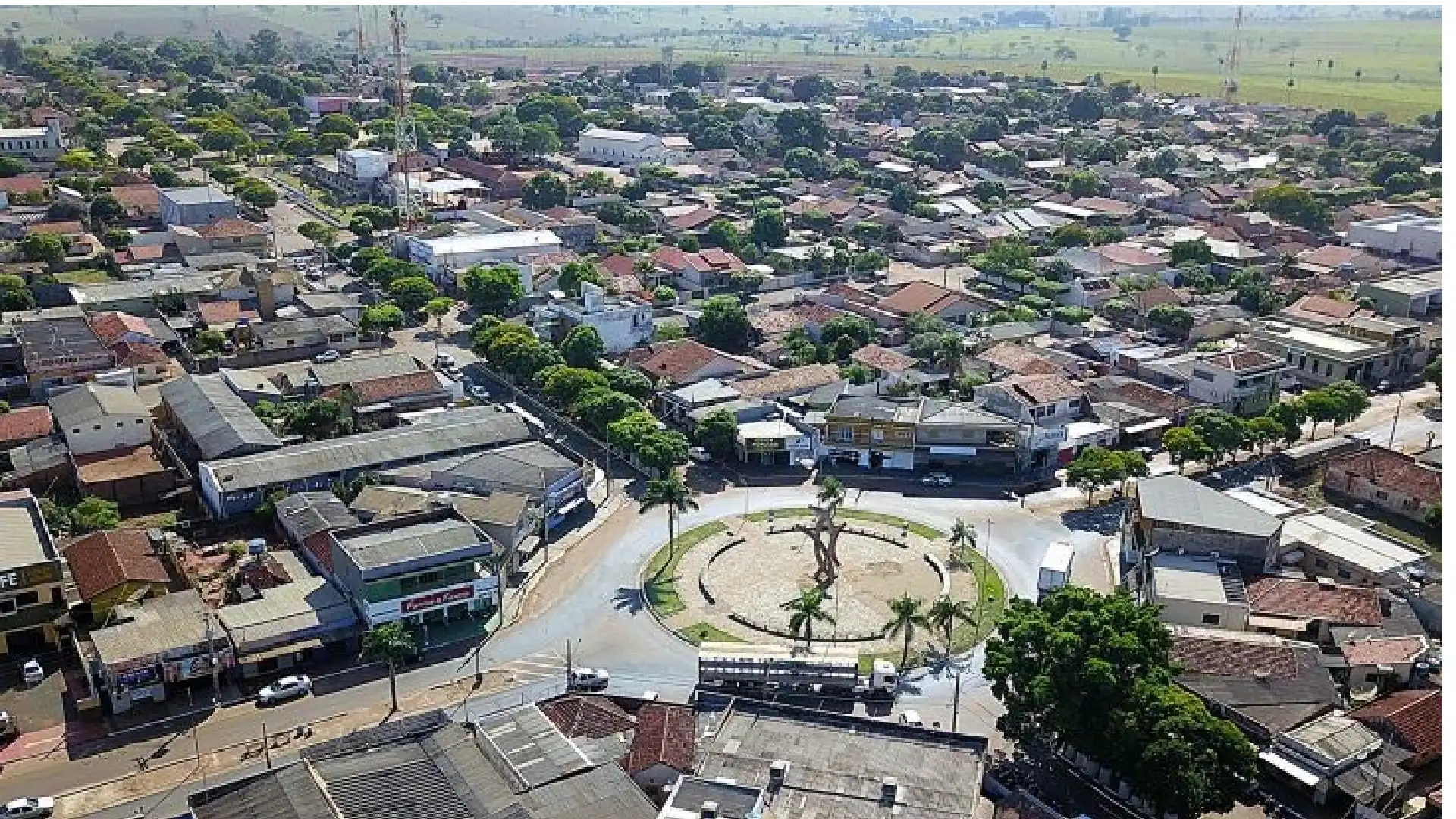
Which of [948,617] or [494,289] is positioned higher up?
[494,289]

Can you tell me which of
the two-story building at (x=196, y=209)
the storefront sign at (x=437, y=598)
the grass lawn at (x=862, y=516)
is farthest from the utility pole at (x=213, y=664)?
the two-story building at (x=196, y=209)

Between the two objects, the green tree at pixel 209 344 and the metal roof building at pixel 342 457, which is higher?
the green tree at pixel 209 344

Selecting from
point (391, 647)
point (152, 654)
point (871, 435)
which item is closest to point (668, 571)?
point (391, 647)

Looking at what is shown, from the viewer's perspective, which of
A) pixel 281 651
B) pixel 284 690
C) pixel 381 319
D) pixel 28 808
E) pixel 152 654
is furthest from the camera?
pixel 381 319

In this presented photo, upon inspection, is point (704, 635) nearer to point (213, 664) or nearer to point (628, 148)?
point (213, 664)

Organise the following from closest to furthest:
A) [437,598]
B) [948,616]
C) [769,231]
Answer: [948,616] → [437,598] → [769,231]

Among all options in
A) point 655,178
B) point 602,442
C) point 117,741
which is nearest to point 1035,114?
point 655,178

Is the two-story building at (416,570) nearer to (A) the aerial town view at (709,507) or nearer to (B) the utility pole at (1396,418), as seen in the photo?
(A) the aerial town view at (709,507)

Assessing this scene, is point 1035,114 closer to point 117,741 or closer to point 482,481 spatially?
point 482,481
